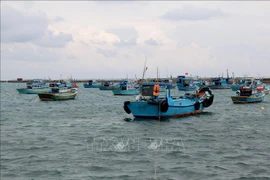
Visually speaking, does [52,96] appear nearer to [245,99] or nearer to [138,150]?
[245,99]

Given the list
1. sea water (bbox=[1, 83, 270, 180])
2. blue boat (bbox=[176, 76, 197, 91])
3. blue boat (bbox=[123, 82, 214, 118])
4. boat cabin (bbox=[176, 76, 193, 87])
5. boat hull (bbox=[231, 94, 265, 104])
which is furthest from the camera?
boat cabin (bbox=[176, 76, 193, 87])

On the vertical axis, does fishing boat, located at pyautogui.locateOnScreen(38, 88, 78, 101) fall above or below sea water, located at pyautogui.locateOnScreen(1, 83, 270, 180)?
above

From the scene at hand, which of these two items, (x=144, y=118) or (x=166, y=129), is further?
(x=144, y=118)

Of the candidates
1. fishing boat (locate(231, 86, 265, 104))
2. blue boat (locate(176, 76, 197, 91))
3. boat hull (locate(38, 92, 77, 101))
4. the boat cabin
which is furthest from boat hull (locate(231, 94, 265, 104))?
the boat cabin

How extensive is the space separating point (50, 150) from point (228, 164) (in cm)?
956

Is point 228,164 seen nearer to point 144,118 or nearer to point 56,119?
point 144,118

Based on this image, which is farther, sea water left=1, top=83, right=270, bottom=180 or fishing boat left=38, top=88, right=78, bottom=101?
fishing boat left=38, top=88, right=78, bottom=101

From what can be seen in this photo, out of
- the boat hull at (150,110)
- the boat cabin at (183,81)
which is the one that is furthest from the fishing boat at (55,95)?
the boat cabin at (183,81)

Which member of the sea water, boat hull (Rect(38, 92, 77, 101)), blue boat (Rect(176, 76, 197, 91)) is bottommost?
the sea water

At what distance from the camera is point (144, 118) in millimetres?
30609

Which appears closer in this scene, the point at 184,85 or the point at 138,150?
the point at 138,150

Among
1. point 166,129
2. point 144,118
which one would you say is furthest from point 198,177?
point 144,118

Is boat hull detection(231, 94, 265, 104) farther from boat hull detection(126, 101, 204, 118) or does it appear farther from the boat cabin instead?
the boat cabin

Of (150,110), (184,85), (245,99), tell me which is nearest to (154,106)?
(150,110)
